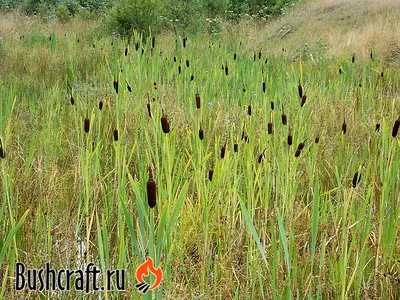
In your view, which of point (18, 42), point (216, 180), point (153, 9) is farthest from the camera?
point (153, 9)

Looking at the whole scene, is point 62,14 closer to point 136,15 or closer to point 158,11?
point 158,11

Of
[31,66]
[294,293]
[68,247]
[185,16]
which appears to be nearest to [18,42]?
[31,66]

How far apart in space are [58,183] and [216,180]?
0.74 metres

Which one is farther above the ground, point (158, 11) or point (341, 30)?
point (158, 11)

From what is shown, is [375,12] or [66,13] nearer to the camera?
[375,12]

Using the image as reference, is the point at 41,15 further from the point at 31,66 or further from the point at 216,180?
the point at 216,180

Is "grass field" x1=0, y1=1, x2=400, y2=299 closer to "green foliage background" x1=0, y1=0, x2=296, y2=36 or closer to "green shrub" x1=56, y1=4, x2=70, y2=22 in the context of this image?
"green foliage background" x1=0, y1=0, x2=296, y2=36

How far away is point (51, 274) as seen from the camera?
1376mm

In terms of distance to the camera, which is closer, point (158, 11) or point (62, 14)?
point (158, 11)

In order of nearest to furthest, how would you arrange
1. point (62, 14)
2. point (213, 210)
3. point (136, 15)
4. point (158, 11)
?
point (213, 210), point (136, 15), point (158, 11), point (62, 14)

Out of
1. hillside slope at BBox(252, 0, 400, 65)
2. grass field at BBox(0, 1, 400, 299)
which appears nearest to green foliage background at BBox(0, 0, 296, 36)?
hillside slope at BBox(252, 0, 400, 65)

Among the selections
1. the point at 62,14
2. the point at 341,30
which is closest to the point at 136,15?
the point at 341,30

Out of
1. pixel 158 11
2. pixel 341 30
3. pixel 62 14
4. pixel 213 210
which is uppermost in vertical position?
pixel 158 11

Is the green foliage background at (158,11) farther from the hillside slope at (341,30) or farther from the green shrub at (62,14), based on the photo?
A: the hillside slope at (341,30)
